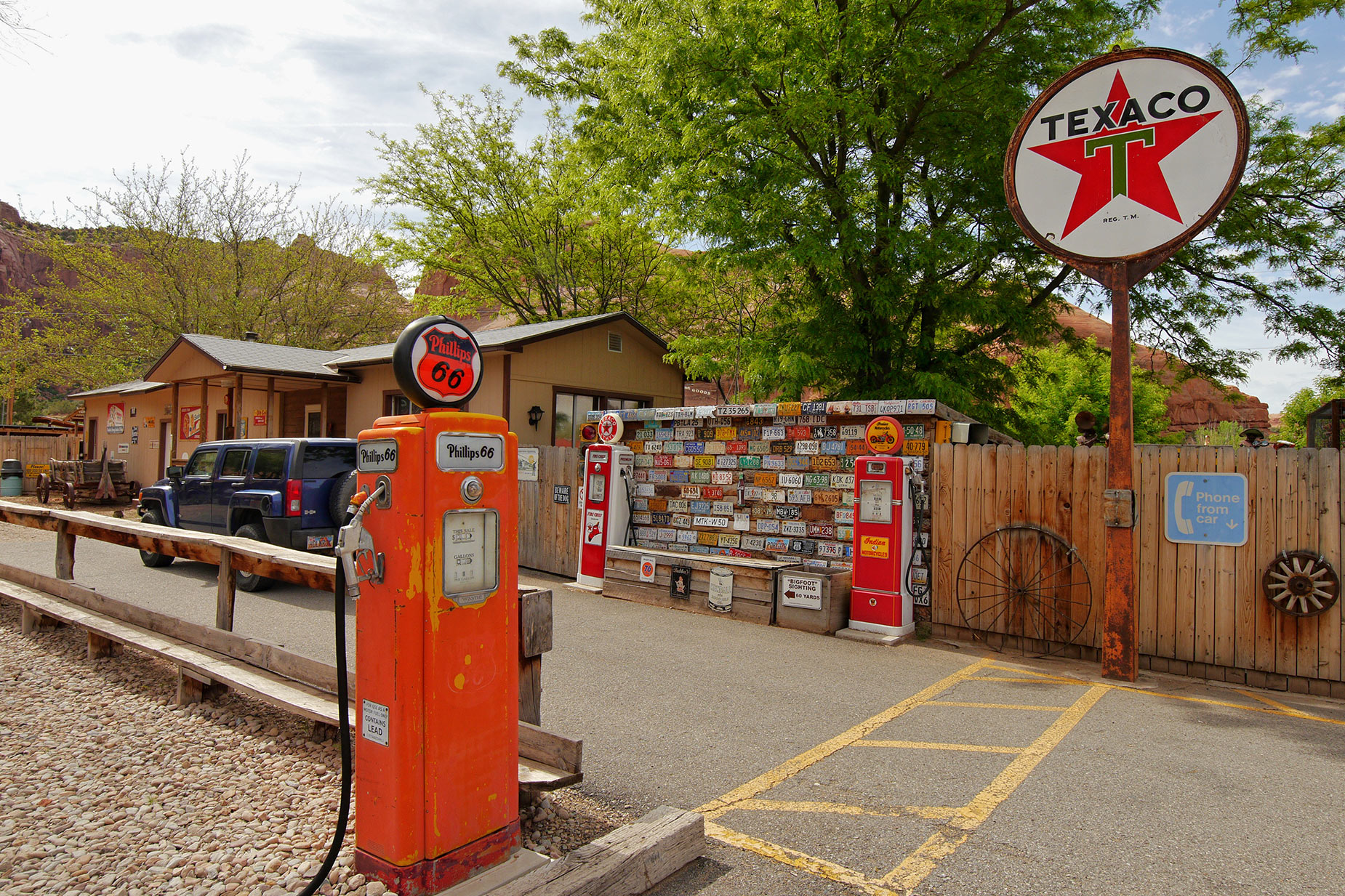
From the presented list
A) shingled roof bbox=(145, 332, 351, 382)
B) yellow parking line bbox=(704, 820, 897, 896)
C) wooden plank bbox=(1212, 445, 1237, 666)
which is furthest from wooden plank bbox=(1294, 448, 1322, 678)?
shingled roof bbox=(145, 332, 351, 382)

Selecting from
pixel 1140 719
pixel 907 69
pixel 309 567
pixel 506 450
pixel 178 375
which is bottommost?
pixel 1140 719

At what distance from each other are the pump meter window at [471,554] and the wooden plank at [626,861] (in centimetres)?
98

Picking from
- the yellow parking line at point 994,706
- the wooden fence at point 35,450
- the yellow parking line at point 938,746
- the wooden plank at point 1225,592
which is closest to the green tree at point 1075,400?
the wooden plank at point 1225,592

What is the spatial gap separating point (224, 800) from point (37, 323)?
184 ft

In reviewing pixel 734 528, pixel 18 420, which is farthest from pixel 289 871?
pixel 18 420

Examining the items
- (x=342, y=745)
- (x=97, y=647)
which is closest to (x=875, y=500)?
(x=342, y=745)

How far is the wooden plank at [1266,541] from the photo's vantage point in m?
6.25

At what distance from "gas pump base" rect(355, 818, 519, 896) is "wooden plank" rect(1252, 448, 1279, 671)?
6401mm

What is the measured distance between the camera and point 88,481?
1983cm

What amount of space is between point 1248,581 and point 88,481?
2391 centimetres

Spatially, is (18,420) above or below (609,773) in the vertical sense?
above

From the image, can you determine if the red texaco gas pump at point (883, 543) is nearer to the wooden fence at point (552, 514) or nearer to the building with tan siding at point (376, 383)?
the wooden fence at point (552, 514)

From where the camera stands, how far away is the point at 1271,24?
39.1 ft

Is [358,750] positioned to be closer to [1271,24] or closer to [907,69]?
[907,69]
